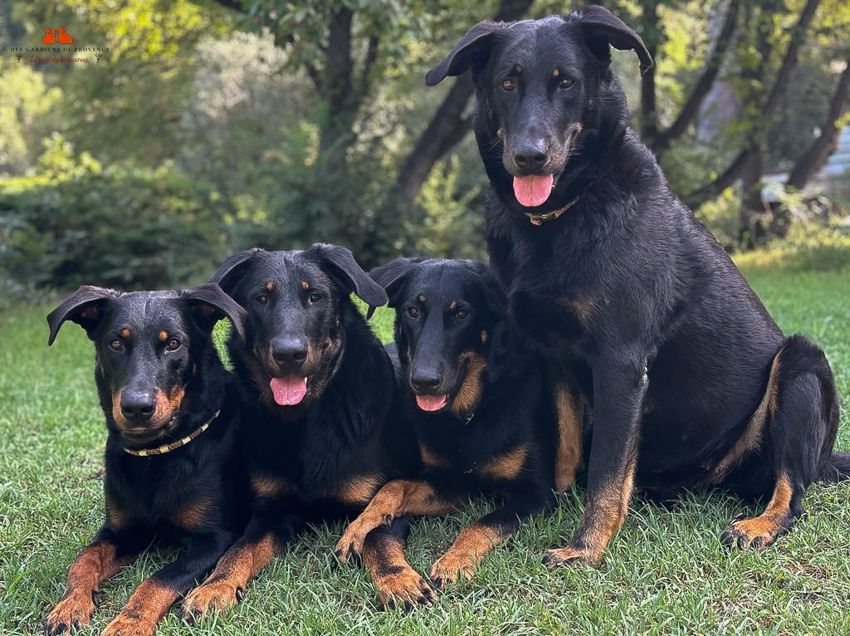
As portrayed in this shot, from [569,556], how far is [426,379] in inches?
37.8

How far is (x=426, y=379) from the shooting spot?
12.8 feet

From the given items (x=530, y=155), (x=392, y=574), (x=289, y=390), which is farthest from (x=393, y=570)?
(x=530, y=155)

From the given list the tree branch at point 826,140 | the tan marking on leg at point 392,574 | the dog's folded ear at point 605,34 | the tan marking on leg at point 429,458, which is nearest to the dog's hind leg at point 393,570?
the tan marking on leg at point 392,574

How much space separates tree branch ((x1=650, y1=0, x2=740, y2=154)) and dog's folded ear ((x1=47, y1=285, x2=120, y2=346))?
1245cm

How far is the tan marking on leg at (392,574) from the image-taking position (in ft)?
11.1

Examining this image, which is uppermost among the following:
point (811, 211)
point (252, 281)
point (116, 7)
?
point (116, 7)

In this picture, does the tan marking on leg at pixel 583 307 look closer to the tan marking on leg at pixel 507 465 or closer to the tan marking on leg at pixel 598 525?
the tan marking on leg at pixel 598 525

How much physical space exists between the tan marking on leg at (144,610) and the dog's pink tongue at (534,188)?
214 cm

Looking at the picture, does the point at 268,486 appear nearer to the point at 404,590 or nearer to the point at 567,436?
the point at 404,590

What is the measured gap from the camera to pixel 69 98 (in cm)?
1727

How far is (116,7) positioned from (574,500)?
14029mm

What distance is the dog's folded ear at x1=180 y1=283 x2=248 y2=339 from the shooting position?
12.3 feet

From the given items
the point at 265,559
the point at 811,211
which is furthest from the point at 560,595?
the point at 811,211

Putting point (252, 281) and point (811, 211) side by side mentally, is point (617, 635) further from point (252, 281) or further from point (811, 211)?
point (811, 211)
